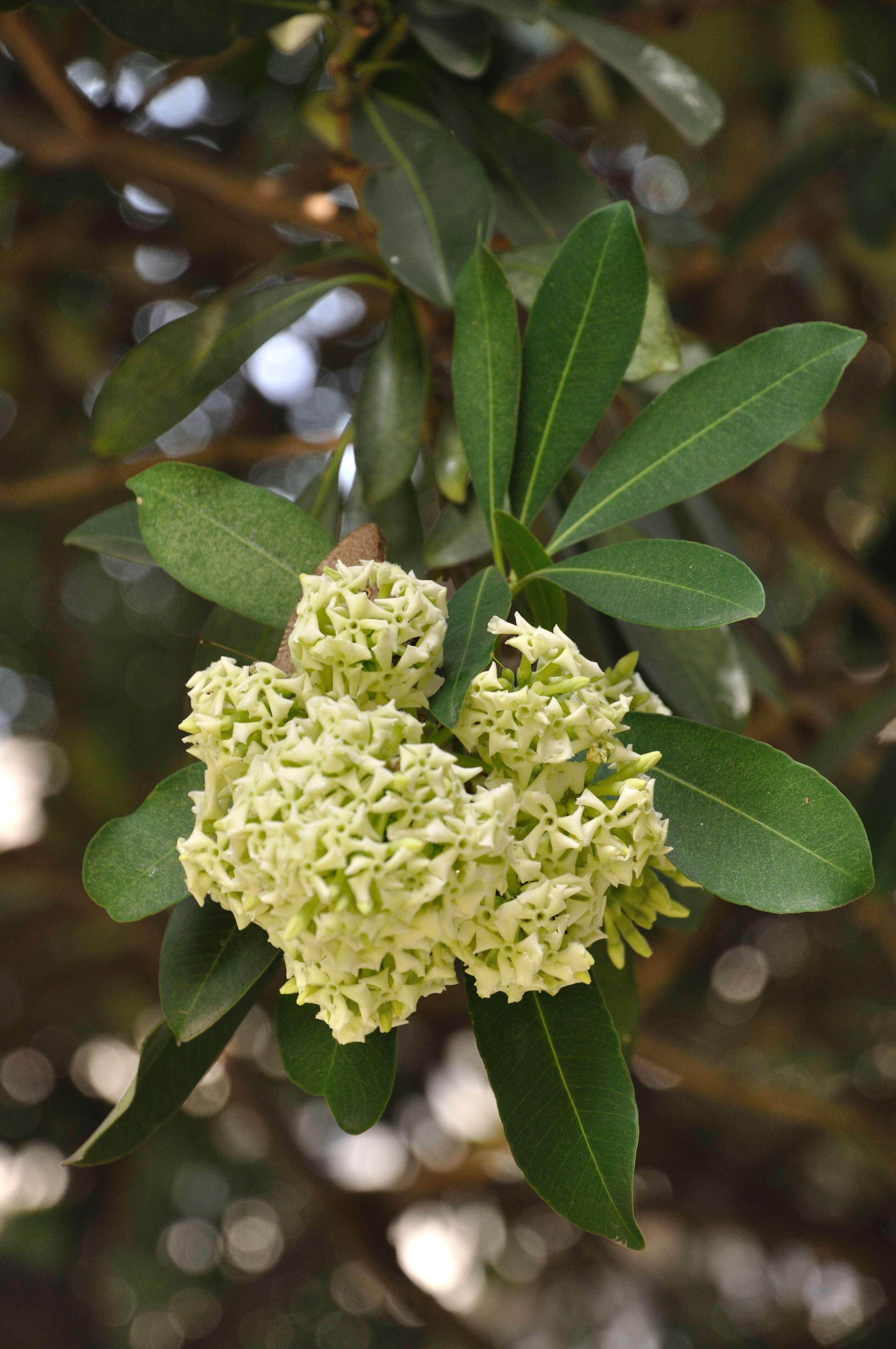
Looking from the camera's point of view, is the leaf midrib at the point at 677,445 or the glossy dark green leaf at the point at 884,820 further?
the glossy dark green leaf at the point at 884,820

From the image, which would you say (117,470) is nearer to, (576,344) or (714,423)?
(576,344)

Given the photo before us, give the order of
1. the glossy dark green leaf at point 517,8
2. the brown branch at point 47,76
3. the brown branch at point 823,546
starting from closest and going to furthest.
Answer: the glossy dark green leaf at point 517,8 < the brown branch at point 47,76 < the brown branch at point 823,546

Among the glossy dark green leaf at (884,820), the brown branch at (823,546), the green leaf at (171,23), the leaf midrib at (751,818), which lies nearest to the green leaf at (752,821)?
the leaf midrib at (751,818)

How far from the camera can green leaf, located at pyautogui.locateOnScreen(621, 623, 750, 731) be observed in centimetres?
92

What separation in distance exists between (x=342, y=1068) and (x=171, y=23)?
0.93m

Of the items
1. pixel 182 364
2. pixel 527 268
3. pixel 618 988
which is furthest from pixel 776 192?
pixel 618 988

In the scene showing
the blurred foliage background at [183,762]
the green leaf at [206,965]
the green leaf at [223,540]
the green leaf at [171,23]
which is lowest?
the blurred foliage background at [183,762]

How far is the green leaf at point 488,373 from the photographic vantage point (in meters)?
0.77

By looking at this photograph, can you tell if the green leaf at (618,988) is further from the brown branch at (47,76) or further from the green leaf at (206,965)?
the brown branch at (47,76)

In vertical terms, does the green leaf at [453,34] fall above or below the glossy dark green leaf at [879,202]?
above

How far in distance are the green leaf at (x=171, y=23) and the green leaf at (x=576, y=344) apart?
1.66ft

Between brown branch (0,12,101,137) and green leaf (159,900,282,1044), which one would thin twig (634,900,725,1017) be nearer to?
green leaf (159,900,282,1044)

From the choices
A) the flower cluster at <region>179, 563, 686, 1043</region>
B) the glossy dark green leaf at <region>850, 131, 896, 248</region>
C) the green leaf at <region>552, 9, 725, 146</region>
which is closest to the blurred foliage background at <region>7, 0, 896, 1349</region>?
the glossy dark green leaf at <region>850, 131, 896, 248</region>

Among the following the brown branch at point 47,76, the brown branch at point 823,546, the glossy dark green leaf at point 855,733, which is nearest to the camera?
the brown branch at point 47,76
